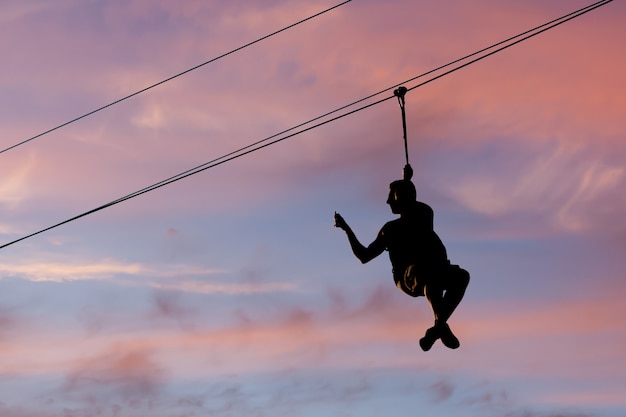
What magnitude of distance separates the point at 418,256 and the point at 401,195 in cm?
87

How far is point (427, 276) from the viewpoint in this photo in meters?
21.8

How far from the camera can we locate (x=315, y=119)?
76.3ft

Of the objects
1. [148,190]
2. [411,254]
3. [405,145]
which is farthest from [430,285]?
[148,190]

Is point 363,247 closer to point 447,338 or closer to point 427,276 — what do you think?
point 427,276

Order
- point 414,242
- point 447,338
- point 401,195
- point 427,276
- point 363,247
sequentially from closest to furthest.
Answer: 1. point 447,338
2. point 427,276
3. point 414,242
4. point 401,195
5. point 363,247

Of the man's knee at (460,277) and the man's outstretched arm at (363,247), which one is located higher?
the man's outstretched arm at (363,247)

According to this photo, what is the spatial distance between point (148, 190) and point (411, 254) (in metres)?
4.26

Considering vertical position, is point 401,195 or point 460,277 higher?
point 401,195

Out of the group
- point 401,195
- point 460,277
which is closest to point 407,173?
point 401,195

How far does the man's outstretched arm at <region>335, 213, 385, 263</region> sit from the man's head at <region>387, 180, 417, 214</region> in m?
0.50

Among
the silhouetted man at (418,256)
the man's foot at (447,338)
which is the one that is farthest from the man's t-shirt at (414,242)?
the man's foot at (447,338)

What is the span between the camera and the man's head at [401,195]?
22125 millimetres

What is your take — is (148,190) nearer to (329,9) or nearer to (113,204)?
(113,204)

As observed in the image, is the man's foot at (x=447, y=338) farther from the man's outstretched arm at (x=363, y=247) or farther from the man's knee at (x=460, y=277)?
the man's outstretched arm at (x=363, y=247)
